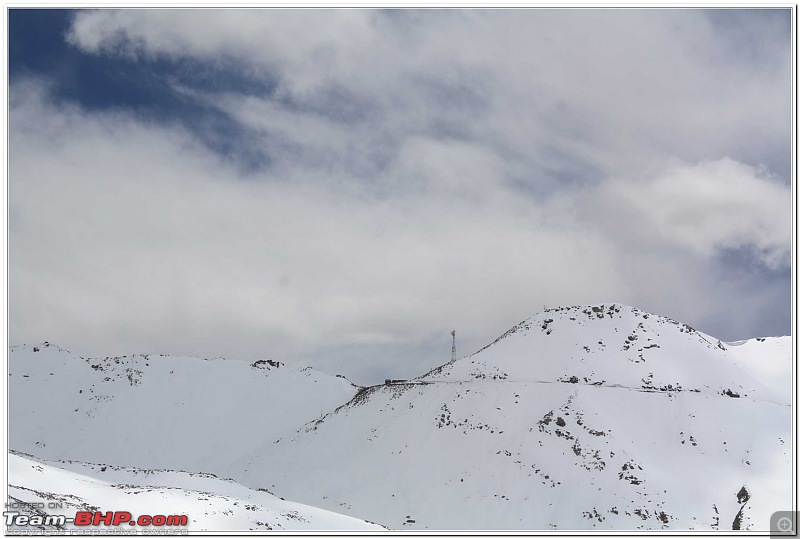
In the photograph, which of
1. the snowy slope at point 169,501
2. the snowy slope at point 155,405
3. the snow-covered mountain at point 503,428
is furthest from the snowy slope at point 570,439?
the snowy slope at point 169,501

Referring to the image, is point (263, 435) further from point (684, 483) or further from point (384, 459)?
point (684, 483)

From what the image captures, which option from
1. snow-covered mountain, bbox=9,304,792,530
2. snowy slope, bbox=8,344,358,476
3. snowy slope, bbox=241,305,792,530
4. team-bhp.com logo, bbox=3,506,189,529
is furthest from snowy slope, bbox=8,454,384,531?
snowy slope, bbox=8,344,358,476

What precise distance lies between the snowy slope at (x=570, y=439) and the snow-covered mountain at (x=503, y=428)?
0.14m

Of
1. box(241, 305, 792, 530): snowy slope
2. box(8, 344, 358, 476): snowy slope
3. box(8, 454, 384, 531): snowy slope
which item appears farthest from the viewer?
box(8, 344, 358, 476): snowy slope

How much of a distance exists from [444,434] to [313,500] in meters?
10.6

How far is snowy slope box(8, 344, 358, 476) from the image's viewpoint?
68500 millimetres

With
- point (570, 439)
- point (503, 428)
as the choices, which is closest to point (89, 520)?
point (503, 428)

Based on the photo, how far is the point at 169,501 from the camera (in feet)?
98.9

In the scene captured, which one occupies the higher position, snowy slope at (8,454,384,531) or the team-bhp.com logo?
snowy slope at (8,454,384,531)

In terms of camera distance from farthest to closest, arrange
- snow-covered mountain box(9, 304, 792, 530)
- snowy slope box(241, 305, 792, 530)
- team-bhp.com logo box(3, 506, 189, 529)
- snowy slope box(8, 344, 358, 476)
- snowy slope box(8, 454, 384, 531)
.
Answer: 1. snowy slope box(8, 344, 358, 476)
2. snow-covered mountain box(9, 304, 792, 530)
3. snowy slope box(241, 305, 792, 530)
4. snowy slope box(8, 454, 384, 531)
5. team-bhp.com logo box(3, 506, 189, 529)

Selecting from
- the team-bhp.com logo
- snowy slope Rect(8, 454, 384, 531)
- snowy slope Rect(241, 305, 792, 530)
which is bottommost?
the team-bhp.com logo

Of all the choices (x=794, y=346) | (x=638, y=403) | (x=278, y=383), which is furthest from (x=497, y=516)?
(x=278, y=383)

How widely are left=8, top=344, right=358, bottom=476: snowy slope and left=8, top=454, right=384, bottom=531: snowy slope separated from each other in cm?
2961

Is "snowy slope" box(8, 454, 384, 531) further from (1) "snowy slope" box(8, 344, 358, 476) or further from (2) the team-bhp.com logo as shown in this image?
(1) "snowy slope" box(8, 344, 358, 476)
